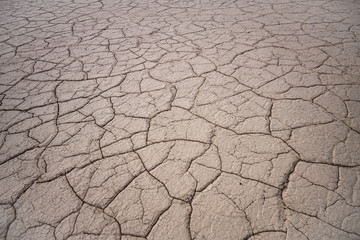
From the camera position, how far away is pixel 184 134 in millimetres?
1460

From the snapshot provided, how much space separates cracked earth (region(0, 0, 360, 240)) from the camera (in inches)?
41.1

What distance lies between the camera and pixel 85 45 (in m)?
2.63

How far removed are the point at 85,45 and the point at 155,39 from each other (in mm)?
866

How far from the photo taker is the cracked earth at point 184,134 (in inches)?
41.1

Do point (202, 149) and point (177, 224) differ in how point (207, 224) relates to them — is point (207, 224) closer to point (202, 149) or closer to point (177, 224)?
point (177, 224)

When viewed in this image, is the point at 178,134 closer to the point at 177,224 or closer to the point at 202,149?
the point at 202,149

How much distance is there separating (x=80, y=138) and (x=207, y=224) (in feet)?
3.30

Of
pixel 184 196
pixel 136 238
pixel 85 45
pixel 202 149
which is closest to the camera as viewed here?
pixel 136 238

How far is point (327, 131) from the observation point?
1415mm

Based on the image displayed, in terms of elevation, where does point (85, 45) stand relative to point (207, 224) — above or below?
above

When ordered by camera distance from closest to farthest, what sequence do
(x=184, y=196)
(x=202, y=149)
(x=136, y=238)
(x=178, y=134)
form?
(x=136, y=238) → (x=184, y=196) → (x=202, y=149) → (x=178, y=134)

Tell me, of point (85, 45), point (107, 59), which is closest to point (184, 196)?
point (107, 59)

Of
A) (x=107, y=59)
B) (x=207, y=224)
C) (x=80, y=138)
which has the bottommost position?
(x=207, y=224)

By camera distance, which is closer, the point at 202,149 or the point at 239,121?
the point at 202,149
